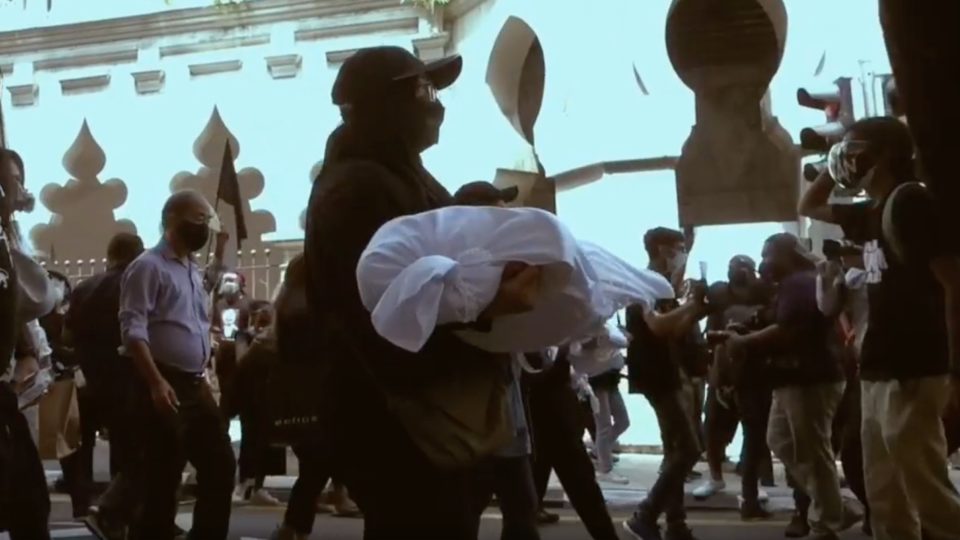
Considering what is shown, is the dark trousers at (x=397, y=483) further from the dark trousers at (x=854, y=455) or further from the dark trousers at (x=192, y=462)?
the dark trousers at (x=854, y=455)

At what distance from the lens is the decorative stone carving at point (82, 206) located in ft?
54.5

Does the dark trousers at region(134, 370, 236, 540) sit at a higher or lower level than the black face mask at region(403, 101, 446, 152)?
lower

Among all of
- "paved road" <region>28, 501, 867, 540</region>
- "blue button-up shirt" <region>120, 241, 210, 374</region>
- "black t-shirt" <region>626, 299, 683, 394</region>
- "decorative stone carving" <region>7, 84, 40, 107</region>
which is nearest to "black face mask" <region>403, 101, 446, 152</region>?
"blue button-up shirt" <region>120, 241, 210, 374</region>

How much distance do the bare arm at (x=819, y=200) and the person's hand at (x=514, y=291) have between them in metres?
2.47

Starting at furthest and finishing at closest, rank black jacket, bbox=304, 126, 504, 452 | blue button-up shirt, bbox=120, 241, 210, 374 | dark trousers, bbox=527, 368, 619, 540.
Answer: dark trousers, bbox=527, 368, 619, 540, blue button-up shirt, bbox=120, 241, 210, 374, black jacket, bbox=304, 126, 504, 452

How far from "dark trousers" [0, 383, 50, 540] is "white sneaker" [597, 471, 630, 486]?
18.4ft

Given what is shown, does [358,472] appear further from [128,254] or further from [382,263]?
[128,254]

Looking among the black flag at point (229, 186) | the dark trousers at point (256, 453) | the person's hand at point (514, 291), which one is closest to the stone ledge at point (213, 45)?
the black flag at point (229, 186)

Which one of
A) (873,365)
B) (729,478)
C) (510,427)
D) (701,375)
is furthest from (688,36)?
(510,427)

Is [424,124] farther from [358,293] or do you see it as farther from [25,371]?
[25,371]

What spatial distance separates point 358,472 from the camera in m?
2.93

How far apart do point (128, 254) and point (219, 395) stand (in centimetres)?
222

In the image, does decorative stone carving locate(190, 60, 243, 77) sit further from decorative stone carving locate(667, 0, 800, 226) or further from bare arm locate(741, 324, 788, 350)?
bare arm locate(741, 324, 788, 350)

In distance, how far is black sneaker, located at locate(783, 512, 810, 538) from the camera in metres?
6.52
